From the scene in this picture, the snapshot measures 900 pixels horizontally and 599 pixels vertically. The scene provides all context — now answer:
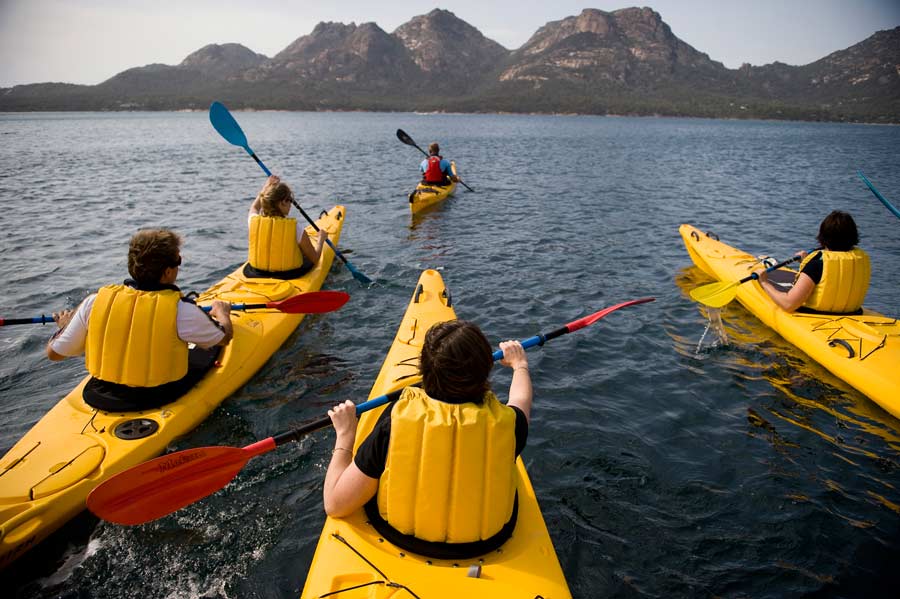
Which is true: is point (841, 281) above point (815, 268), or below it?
below

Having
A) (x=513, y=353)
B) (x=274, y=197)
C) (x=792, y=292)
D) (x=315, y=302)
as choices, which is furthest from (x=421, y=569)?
(x=792, y=292)

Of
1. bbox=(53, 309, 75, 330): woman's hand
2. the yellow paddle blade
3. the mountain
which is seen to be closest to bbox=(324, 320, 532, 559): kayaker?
bbox=(53, 309, 75, 330): woman's hand

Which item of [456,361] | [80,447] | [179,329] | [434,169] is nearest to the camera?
[456,361]

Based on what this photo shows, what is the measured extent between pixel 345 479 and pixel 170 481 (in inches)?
55.0

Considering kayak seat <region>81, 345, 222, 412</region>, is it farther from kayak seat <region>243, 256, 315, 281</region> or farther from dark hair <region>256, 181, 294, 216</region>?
dark hair <region>256, 181, 294, 216</region>

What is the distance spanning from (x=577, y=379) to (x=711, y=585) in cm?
287

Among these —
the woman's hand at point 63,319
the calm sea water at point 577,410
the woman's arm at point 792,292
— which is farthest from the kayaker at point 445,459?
the woman's arm at point 792,292

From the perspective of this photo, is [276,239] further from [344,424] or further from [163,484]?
[344,424]

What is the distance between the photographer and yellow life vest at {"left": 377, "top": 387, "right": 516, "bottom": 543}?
7.52 ft

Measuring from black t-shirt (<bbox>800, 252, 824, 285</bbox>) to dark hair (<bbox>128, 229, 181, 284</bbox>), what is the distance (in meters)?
6.94

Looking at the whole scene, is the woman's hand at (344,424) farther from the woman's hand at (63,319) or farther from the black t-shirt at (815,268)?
the black t-shirt at (815,268)

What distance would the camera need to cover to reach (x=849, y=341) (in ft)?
19.5

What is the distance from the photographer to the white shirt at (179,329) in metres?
3.94

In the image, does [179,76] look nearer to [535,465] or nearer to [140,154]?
[140,154]
